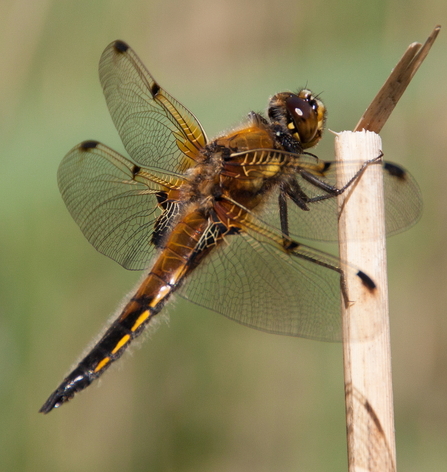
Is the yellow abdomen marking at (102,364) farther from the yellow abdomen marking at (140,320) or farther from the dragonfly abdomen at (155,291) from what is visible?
the yellow abdomen marking at (140,320)

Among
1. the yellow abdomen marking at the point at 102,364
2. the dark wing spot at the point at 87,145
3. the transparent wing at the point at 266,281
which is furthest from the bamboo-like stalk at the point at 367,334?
the dark wing spot at the point at 87,145

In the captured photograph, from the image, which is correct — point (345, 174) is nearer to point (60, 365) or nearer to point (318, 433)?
point (318, 433)

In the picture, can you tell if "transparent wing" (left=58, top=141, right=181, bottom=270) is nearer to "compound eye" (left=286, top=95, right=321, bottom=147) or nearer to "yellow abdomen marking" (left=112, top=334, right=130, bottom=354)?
"yellow abdomen marking" (left=112, top=334, right=130, bottom=354)

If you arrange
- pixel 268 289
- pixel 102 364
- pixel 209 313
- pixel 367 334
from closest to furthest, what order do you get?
pixel 367 334 < pixel 268 289 < pixel 102 364 < pixel 209 313

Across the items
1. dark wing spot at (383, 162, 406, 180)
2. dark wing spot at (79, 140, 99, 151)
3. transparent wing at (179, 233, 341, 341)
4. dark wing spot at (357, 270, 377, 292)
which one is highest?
dark wing spot at (79, 140, 99, 151)

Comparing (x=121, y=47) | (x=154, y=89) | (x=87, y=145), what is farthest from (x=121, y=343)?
(x=121, y=47)

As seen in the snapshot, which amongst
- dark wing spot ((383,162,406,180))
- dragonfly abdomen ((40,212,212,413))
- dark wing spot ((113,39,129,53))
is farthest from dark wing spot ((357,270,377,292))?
dark wing spot ((113,39,129,53))

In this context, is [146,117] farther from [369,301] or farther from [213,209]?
[369,301]
